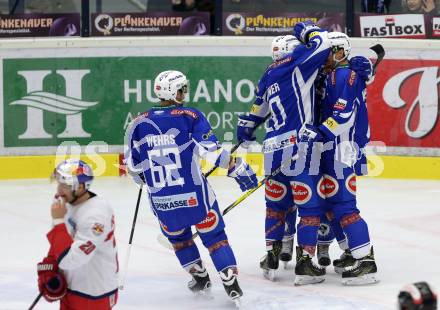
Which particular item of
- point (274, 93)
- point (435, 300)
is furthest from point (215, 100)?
point (435, 300)

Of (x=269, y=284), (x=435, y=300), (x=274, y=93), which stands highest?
(x=274, y=93)

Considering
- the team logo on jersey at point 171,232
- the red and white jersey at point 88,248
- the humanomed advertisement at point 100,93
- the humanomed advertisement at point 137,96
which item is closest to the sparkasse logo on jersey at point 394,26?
the humanomed advertisement at point 137,96

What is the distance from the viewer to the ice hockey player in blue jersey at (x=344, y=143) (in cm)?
831

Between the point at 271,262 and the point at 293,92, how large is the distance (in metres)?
1.22

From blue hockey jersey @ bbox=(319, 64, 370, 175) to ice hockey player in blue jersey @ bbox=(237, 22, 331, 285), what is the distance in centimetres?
12

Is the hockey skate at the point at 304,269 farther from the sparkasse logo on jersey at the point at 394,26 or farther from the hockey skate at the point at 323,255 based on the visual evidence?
the sparkasse logo on jersey at the point at 394,26

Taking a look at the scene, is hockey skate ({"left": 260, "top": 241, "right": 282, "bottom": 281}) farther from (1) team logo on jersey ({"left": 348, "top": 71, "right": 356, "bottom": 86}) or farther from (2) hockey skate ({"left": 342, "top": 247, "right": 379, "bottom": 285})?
(1) team logo on jersey ({"left": 348, "top": 71, "right": 356, "bottom": 86})

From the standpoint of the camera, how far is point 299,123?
27.4 ft

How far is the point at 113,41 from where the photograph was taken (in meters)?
12.6

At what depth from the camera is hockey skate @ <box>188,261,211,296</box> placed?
26.6ft

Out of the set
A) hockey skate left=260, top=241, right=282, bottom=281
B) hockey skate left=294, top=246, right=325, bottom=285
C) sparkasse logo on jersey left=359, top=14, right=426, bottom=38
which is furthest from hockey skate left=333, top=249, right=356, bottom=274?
sparkasse logo on jersey left=359, top=14, right=426, bottom=38

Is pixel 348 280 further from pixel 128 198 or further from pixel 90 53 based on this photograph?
pixel 90 53

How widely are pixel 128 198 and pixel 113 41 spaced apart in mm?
1880

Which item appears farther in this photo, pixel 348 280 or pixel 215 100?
pixel 215 100
